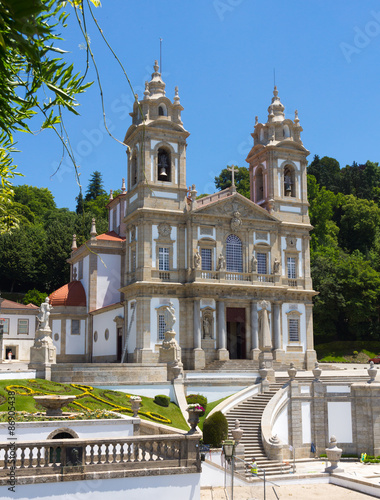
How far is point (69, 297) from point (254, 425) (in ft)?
71.0

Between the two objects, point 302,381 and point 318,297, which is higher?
point 318,297

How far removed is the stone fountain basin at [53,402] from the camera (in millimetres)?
16984

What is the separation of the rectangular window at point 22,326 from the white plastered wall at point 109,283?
16.0m

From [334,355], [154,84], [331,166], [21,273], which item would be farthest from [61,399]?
[331,166]

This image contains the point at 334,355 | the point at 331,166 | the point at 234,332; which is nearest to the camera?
the point at 234,332

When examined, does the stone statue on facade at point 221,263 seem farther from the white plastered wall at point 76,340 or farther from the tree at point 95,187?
the tree at point 95,187

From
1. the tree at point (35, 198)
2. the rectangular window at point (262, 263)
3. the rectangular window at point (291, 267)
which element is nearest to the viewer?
the rectangular window at point (262, 263)

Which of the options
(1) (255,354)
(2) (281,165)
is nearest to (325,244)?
(2) (281,165)

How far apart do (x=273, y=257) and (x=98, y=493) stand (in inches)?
1174

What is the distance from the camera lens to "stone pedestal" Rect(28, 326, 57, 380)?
28.2 m

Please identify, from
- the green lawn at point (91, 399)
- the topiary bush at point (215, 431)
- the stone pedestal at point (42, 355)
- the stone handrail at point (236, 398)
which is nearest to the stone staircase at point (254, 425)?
the stone handrail at point (236, 398)

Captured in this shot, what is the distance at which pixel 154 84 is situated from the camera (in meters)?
40.8

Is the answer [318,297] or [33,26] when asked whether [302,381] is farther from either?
[33,26]

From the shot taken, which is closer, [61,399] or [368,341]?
[61,399]
